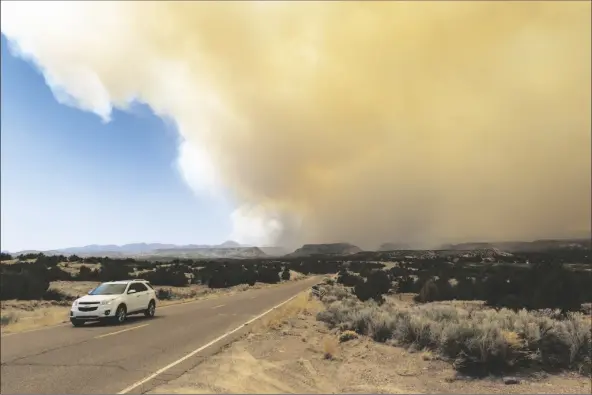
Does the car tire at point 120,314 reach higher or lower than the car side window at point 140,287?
lower

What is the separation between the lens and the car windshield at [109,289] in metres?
19.6

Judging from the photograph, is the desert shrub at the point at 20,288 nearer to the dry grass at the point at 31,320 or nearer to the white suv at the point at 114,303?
the dry grass at the point at 31,320

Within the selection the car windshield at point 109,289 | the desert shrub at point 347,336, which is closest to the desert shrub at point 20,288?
the car windshield at point 109,289

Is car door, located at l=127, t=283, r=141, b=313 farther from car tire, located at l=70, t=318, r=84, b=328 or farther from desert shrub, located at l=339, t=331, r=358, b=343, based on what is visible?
desert shrub, located at l=339, t=331, r=358, b=343

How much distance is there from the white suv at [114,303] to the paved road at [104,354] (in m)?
0.48

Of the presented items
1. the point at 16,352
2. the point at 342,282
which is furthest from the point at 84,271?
the point at 16,352

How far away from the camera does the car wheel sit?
1902 centimetres

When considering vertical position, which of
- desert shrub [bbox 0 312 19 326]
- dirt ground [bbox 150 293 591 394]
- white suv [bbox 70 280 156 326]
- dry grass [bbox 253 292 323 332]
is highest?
white suv [bbox 70 280 156 326]

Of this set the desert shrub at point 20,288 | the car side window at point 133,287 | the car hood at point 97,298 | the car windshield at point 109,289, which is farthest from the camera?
the desert shrub at point 20,288

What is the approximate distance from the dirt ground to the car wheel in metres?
7.72

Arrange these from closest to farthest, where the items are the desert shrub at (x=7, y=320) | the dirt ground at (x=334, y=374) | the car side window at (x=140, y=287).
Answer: the dirt ground at (x=334, y=374), the desert shrub at (x=7, y=320), the car side window at (x=140, y=287)

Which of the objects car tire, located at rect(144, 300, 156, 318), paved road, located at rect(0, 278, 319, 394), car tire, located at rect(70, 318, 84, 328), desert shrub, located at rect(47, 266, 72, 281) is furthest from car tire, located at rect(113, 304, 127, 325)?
desert shrub, located at rect(47, 266, 72, 281)

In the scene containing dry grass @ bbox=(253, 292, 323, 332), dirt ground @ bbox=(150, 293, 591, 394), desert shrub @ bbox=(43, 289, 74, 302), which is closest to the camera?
dirt ground @ bbox=(150, 293, 591, 394)

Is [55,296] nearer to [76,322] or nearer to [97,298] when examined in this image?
[76,322]
